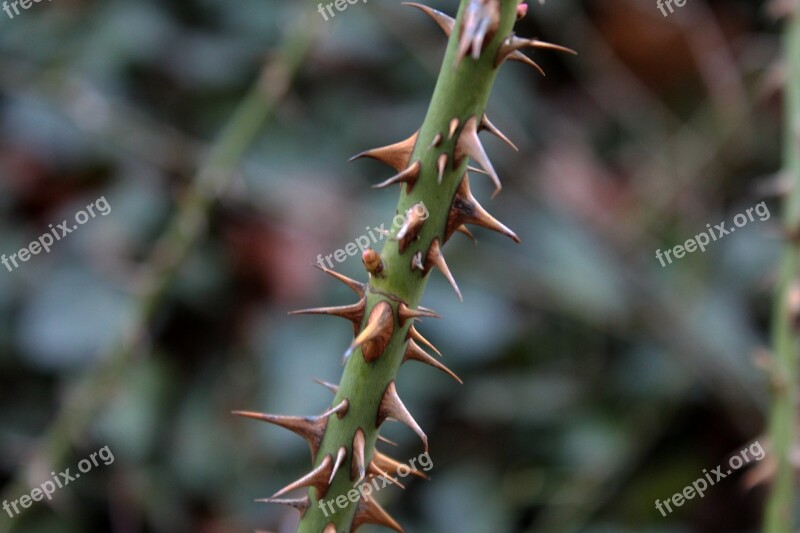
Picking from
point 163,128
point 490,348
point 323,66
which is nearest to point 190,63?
point 163,128

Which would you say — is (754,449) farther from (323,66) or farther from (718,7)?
(718,7)

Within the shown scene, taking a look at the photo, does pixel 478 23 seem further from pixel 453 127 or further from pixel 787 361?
pixel 787 361

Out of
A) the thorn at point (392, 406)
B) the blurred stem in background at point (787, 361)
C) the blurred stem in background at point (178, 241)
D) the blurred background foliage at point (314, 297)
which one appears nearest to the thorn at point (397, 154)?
the thorn at point (392, 406)

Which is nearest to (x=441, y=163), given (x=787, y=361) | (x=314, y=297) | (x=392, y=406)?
(x=392, y=406)

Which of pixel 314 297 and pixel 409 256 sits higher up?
pixel 409 256

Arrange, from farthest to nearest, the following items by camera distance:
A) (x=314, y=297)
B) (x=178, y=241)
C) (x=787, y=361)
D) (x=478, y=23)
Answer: (x=314, y=297), (x=178, y=241), (x=787, y=361), (x=478, y=23)

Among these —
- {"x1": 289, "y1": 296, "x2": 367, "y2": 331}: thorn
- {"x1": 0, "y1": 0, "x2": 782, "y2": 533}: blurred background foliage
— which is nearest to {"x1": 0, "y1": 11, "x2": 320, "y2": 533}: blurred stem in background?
{"x1": 0, "y1": 0, "x2": 782, "y2": 533}: blurred background foliage
